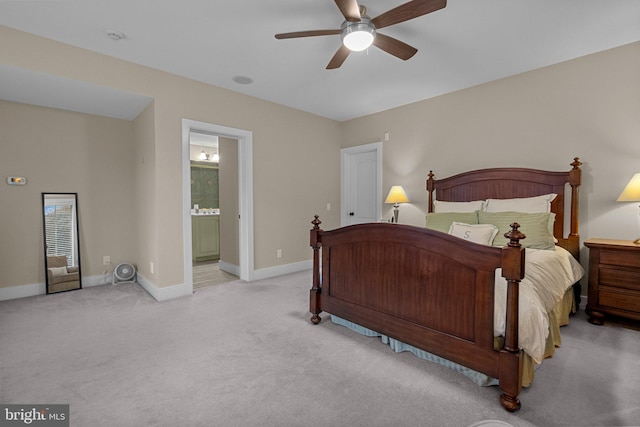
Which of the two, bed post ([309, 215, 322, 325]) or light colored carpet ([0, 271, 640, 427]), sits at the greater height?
bed post ([309, 215, 322, 325])

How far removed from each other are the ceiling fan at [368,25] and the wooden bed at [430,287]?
1403 millimetres

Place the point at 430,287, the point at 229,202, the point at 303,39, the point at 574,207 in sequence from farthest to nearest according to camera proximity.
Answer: the point at 229,202 < the point at 574,207 < the point at 303,39 < the point at 430,287

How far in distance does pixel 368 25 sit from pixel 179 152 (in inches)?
98.7

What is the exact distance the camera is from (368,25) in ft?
7.09

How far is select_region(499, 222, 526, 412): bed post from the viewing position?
1.55 m

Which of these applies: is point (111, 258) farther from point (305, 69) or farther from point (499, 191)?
point (499, 191)

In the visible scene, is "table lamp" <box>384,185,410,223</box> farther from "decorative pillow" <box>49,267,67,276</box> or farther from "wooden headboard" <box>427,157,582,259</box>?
"decorative pillow" <box>49,267,67,276</box>

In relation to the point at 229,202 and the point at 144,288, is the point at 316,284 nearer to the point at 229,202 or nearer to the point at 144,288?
the point at 144,288

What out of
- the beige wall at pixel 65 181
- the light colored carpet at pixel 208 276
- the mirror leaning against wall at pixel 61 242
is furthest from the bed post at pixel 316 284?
the mirror leaning against wall at pixel 61 242

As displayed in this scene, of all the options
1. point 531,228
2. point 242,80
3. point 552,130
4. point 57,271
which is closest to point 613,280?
point 531,228

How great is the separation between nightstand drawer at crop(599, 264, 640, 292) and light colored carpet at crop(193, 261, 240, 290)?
13.7 feet

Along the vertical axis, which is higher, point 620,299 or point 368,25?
point 368,25

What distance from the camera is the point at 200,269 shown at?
507cm

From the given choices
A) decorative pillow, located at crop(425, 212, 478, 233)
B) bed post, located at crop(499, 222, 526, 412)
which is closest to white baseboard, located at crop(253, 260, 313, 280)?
decorative pillow, located at crop(425, 212, 478, 233)
